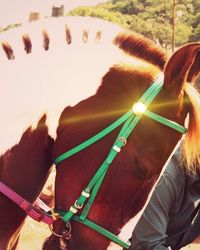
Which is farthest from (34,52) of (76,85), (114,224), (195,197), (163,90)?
(195,197)

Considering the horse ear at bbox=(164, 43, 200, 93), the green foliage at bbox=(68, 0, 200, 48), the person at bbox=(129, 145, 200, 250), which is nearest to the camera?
the horse ear at bbox=(164, 43, 200, 93)

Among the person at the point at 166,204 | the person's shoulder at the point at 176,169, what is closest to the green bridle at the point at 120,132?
the person at the point at 166,204

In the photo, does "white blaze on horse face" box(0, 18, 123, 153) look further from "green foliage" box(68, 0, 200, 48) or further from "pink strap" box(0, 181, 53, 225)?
"green foliage" box(68, 0, 200, 48)

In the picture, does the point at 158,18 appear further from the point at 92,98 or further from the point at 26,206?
the point at 26,206

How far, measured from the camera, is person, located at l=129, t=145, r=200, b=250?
229 centimetres

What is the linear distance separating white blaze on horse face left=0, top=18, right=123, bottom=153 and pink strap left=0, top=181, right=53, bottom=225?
12cm

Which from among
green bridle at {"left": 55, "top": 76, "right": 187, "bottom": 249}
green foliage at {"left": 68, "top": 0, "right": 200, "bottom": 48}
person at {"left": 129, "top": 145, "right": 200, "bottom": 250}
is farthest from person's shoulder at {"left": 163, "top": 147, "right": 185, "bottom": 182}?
green foliage at {"left": 68, "top": 0, "right": 200, "bottom": 48}

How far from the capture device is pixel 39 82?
1212 mm

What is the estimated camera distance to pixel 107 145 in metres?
1.25

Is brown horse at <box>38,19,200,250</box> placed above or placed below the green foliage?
above

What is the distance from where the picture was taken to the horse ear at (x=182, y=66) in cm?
116

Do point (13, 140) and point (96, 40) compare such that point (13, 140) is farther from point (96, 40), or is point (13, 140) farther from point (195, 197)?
point (195, 197)

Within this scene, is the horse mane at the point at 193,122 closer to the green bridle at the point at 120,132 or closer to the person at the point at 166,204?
the green bridle at the point at 120,132

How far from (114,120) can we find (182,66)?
26cm
